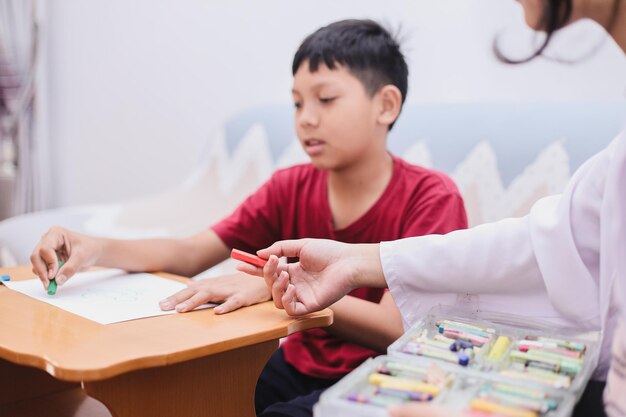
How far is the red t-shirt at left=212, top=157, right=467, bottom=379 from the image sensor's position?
1.13 m

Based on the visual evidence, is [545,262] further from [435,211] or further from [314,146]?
[314,146]

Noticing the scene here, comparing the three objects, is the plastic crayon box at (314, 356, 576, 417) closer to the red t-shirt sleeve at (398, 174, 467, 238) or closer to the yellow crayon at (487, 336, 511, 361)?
the yellow crayon at (487, 336, 511, 361)

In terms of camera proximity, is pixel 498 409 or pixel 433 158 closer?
pixel 498 409

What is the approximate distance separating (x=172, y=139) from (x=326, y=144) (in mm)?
1577

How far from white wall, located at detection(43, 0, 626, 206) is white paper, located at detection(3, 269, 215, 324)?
1.01 metres

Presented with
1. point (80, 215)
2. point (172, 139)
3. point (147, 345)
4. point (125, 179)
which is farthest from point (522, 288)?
point (125, 179)

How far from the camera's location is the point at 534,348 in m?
0.70

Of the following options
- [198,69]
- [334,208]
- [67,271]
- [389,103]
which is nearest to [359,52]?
[389,103]

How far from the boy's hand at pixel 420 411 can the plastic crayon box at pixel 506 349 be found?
0.34 feet

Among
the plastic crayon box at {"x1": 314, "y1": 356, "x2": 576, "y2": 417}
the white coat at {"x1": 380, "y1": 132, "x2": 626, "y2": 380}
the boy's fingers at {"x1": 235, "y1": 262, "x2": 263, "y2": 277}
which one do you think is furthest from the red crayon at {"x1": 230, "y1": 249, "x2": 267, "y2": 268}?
the plastic crayon box at {"x1": 314, "y1": 356, "x2": 576, "y2": 417}

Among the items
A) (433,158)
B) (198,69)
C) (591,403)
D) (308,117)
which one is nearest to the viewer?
(591,403)

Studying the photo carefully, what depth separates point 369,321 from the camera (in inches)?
40.3

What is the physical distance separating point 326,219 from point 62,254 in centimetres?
47

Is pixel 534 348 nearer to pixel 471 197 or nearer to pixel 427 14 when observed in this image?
pixel 471 197
